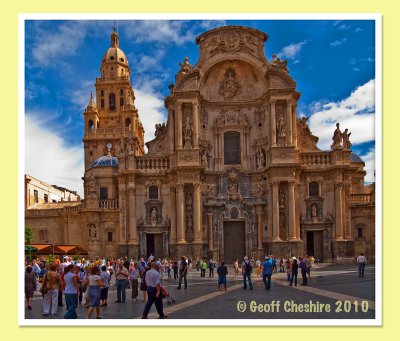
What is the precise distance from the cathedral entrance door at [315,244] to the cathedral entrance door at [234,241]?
540 centimetres

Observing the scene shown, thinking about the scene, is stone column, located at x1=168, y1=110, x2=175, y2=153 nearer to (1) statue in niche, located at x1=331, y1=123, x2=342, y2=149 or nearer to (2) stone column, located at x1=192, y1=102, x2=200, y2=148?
(2) stone column, located at x1=192, y1=102, x2=200, y2=148

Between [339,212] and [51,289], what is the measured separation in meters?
29.6

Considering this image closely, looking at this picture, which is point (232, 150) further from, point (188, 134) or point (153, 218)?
point (153, 218)

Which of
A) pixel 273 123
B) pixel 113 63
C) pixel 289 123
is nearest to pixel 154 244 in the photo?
pixel 273 123

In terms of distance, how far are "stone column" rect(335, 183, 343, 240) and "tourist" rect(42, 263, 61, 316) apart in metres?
29.0

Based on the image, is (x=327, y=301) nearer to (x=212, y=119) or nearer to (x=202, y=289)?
(x=202, y=289)

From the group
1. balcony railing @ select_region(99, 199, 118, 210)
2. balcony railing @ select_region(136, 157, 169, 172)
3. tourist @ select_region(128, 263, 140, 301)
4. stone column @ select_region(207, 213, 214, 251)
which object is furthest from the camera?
balcony railing @ select_region(99, 199, 118, 210)

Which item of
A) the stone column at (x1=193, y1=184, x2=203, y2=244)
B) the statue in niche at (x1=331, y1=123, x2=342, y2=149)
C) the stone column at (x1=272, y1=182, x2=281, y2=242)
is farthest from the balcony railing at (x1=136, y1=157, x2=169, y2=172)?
the statue in niche at (x1=331, y1=123, x2=342, y2=149)

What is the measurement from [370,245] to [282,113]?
43.9 ft

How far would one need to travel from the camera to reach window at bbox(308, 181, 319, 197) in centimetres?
4269

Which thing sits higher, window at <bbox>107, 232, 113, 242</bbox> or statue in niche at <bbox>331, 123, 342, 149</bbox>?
statue in niche at <bbox>331, 123, 342, 149</bbox>

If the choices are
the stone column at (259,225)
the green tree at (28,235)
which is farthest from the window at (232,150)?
the green tree at (28,235)

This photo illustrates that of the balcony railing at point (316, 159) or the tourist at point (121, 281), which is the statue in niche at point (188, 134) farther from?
the tourist at point (121, 281)
